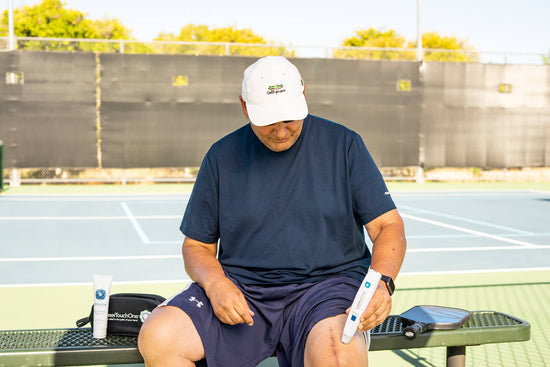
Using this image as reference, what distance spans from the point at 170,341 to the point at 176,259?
423 centimetres


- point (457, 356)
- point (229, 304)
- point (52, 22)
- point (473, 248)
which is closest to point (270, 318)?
point (229, 304)

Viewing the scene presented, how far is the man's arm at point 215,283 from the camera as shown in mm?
2199

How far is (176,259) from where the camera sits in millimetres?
6301

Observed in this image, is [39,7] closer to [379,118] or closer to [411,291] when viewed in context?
[379,118]

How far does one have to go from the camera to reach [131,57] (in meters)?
13.6

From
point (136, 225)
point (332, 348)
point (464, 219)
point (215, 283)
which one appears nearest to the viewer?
point (332, 348)

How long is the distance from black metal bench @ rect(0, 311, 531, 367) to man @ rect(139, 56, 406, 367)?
0.96 ft

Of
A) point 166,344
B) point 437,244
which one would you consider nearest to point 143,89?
point 437,244

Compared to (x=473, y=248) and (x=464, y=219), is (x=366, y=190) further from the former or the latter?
(x=464, y=219)

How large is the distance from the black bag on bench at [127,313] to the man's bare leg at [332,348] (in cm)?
78

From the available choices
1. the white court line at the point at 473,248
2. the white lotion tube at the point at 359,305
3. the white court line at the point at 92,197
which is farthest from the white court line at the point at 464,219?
the white lotion tube at the point at 359,305

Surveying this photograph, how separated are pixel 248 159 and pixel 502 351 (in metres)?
1.98

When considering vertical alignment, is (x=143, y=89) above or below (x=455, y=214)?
above

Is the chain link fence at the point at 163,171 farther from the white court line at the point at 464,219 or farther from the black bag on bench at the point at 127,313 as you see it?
the black bag on bench at the point at 127,313
